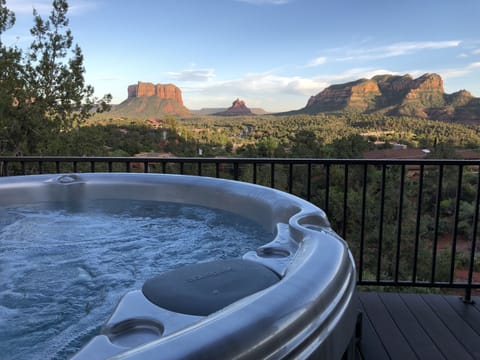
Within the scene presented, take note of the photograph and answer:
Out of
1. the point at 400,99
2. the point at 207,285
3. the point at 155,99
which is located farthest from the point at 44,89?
the point at 155,99

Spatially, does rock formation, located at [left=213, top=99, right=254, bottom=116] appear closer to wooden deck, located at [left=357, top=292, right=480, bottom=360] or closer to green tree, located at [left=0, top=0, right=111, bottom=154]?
green tree, located at [left=0, top=0, right=111, bottom=154]

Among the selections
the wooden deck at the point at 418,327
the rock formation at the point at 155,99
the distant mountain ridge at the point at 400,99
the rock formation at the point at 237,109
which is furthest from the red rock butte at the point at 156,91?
the wooden deck at the point at 418,327

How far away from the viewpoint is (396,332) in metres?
1.92

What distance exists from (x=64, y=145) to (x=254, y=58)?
13229mm

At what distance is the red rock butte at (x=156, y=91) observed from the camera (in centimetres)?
3461

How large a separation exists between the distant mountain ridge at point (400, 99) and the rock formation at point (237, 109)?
423 cm

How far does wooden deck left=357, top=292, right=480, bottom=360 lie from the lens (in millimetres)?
1750

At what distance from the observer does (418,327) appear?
1.97 metres

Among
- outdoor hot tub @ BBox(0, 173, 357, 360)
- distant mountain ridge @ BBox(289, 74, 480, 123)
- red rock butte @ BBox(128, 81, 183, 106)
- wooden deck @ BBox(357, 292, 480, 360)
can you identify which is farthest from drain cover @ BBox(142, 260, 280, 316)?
red rock butte @ BBox(128, 81, 183, 106)

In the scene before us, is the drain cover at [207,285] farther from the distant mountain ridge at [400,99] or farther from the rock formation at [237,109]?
the rock formation at [237,109]

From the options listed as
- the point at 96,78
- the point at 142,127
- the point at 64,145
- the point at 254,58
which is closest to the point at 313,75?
the point at 254,58

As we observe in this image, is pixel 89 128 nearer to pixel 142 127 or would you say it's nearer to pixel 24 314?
pixel 142 127

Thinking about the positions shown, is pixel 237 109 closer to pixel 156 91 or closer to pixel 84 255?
pixel 156 91

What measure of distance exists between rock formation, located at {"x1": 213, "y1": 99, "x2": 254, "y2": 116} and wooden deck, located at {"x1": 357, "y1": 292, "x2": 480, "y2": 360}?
2415 cm
